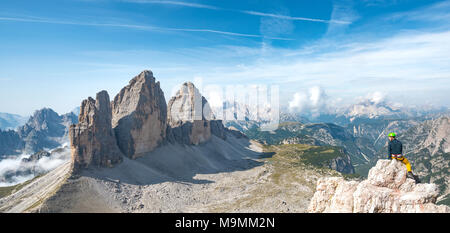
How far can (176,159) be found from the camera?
10662 cm

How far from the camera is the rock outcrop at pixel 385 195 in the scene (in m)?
19.0

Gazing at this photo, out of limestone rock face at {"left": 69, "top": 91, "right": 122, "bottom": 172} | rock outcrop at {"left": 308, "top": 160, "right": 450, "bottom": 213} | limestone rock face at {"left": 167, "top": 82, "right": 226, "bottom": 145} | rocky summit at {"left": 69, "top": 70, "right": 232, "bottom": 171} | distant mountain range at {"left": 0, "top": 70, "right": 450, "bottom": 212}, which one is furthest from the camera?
limestone rock face at {"left": 167, "top": 82, "right": 226, "bottom": 145}

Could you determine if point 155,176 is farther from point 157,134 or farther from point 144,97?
point 144,97

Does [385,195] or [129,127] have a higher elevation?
[129,127]

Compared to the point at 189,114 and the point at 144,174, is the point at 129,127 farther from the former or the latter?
the point at 189,114

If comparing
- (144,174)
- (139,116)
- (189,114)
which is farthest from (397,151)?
(189,114)

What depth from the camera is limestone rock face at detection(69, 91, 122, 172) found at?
72.8m

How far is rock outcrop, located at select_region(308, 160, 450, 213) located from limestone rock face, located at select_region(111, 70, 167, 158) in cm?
8332

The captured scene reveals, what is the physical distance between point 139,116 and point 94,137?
23221mm

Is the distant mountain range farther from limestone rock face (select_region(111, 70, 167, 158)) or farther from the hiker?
the hiker

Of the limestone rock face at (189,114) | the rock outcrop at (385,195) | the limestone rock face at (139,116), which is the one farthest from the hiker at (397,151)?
the limestone rock face at (189,114)

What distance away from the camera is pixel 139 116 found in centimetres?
9919

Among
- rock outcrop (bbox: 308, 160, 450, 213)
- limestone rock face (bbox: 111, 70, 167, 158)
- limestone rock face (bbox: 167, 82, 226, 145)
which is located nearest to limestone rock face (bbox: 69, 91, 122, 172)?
limestone rock face (bbox: 111, 70, 167, 158)
